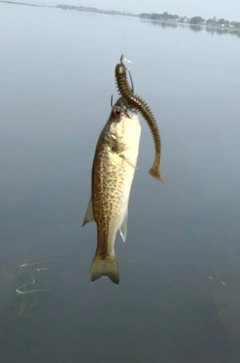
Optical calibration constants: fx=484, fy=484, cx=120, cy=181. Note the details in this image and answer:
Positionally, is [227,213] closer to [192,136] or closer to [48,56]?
Answer: [192,136]

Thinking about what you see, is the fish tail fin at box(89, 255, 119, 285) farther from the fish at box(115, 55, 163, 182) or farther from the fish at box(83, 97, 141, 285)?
the fish at box(115, 55, 163, 182)

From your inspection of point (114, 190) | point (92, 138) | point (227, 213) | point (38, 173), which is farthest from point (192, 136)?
point (114, 190)

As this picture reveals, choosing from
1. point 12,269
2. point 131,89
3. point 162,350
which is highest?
point 131,89

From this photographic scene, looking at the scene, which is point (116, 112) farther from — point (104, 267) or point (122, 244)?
point (122, 244)

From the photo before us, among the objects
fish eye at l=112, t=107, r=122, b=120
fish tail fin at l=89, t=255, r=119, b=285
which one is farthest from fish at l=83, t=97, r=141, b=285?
fish tail fin at l=89, t=255, r=119, b=285

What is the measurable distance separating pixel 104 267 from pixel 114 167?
1.59 feet

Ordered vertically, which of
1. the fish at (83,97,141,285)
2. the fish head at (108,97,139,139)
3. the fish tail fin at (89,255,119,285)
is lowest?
the fish tail fin at (89,255,119,285)

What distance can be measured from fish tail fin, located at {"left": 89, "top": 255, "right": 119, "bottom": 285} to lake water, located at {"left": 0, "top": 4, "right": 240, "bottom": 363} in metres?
1.92

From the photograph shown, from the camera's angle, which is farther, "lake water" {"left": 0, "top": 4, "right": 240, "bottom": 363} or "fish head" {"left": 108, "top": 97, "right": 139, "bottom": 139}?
"lake water" {"left": 0, "top": 4, "right": 240, "bottom": 363}

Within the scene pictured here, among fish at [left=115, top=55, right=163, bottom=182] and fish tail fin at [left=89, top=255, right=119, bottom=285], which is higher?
fish at [left=115, top=55, right=163, bottom=182]

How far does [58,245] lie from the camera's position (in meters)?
6.66

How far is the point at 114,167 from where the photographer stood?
170cm

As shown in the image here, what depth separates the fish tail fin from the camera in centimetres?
196

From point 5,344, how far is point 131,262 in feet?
6.62
